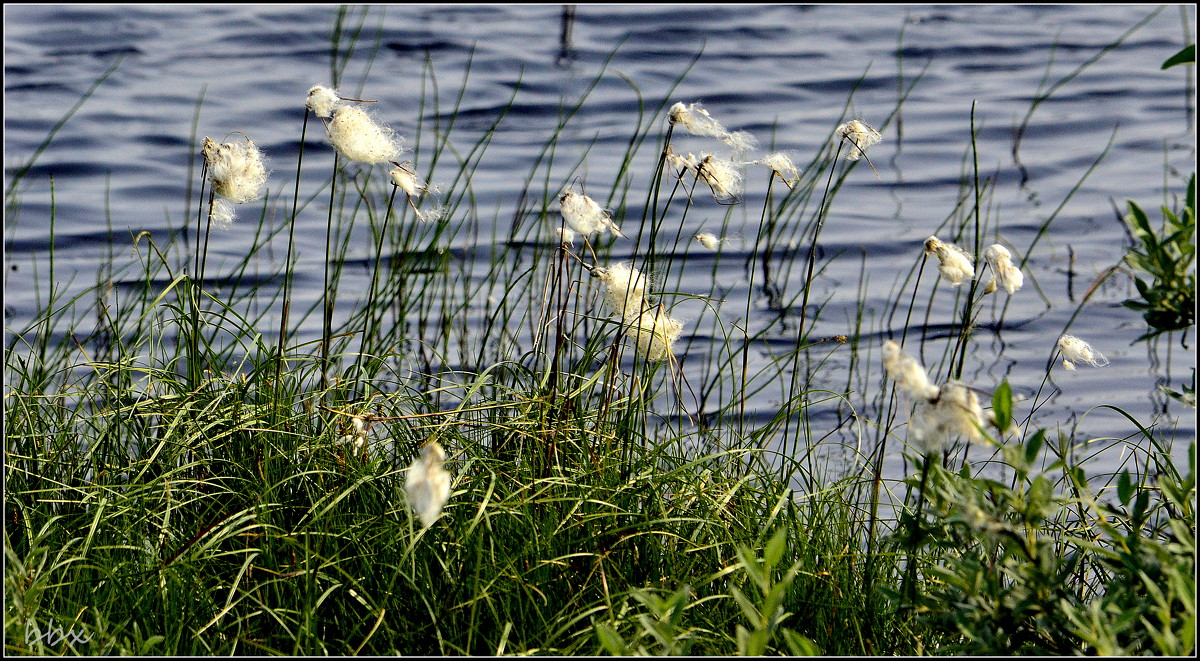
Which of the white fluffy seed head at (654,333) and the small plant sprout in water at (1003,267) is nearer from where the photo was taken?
the small plant sprout in water at (1003,267)

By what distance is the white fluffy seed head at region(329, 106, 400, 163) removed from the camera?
2.10 meters

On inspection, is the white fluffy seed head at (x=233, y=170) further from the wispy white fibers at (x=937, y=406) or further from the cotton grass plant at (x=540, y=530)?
the wispy white fibers at (x=937, y=406)

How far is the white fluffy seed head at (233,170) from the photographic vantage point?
217cm

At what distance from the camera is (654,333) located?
7.47 feet

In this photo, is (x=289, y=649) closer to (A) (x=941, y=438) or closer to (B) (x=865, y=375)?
(A) (x=941, y=438)

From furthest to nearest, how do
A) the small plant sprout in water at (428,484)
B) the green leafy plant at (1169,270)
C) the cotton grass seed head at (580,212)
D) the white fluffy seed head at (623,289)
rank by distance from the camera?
the white fluffy seed head at (623,289) → the cotton grass seed head at (580,212) → the green leafy plant at (1169,270) → the small plant sprout in water at (428,484)

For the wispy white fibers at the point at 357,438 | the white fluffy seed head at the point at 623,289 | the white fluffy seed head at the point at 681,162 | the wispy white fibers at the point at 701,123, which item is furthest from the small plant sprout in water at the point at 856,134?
the wispy white fibers at the point at 357,438

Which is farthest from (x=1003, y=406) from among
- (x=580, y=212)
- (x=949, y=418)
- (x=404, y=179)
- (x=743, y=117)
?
(x=743, y=117)

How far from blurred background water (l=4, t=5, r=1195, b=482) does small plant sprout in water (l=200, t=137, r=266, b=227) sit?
1.66 m

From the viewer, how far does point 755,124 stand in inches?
279

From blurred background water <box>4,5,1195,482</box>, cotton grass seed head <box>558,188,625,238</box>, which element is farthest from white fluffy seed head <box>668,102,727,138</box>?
blurred background water <box>4,5,1195,482</box>

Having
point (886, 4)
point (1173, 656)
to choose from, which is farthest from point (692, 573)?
point (886, 4)

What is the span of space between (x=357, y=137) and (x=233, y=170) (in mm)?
272

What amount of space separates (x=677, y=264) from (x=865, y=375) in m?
1.28
